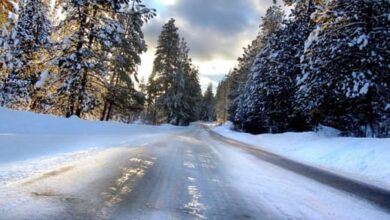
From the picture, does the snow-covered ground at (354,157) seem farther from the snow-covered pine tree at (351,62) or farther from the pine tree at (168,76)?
the pine tree at (168,76)

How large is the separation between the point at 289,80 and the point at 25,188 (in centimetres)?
2463

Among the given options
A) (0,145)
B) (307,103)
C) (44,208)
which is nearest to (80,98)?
(307,103)

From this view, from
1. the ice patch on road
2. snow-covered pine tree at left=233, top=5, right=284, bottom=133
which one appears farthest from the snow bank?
snow-covered pine tree at left=233, top=5, right=284, bottom=133

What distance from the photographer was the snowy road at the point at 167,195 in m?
4.03

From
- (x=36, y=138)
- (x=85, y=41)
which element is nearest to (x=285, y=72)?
(x=85, y=41)

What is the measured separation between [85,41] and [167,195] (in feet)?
55.8

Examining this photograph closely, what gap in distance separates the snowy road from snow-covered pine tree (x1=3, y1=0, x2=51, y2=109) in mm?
22298

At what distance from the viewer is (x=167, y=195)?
5.05 meters

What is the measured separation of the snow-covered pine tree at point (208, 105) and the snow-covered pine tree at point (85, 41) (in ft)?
389

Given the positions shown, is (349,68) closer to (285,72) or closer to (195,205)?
(285,72)

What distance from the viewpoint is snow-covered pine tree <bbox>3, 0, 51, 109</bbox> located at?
A: 28.4 m

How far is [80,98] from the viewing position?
68.2 ft

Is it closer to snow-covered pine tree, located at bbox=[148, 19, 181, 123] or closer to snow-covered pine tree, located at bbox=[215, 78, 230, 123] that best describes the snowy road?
snow-covered pine tree, located at bbox=[148, 19, 181, 123]

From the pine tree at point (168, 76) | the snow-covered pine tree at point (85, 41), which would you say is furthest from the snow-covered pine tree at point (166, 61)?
the snow-covered pine tree at point (85, 41)
